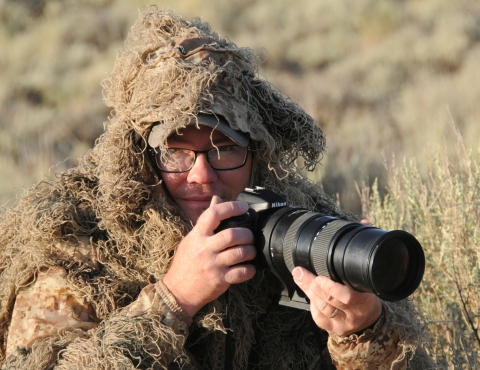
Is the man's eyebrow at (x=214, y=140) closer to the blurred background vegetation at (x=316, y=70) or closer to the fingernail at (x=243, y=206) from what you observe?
the fingernail at (x=243, y=206)

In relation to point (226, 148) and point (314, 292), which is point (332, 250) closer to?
point (314, 292)

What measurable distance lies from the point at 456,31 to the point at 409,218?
835 cm

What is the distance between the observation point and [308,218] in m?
1.80

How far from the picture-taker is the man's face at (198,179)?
212 centimetres

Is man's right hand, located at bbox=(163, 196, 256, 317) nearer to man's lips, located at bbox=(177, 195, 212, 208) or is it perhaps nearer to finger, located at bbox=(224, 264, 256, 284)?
finger, located at bbox=(224, 264, 256, 284)

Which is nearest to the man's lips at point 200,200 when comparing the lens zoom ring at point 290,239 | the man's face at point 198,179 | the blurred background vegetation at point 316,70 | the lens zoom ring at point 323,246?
the man's face at point 198,179

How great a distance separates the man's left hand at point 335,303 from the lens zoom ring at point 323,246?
2 centimetres

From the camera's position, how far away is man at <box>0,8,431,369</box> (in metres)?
1.92

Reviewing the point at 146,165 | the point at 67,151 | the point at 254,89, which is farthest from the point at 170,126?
the point at 67,151

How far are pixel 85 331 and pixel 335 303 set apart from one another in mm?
732

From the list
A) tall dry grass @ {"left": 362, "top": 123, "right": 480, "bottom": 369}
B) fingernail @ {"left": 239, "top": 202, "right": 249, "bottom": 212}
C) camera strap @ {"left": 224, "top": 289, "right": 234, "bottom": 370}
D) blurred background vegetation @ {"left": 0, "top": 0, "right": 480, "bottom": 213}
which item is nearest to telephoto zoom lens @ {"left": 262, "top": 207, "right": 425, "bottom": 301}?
fingernail @ {"left": 239, "top": 202, "right": 249, "bottom": 212}

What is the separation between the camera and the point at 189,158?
2145mm

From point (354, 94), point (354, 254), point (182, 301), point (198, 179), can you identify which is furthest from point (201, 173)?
point (354, 94)

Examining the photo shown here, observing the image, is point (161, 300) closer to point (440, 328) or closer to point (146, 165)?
point (146, 165)
